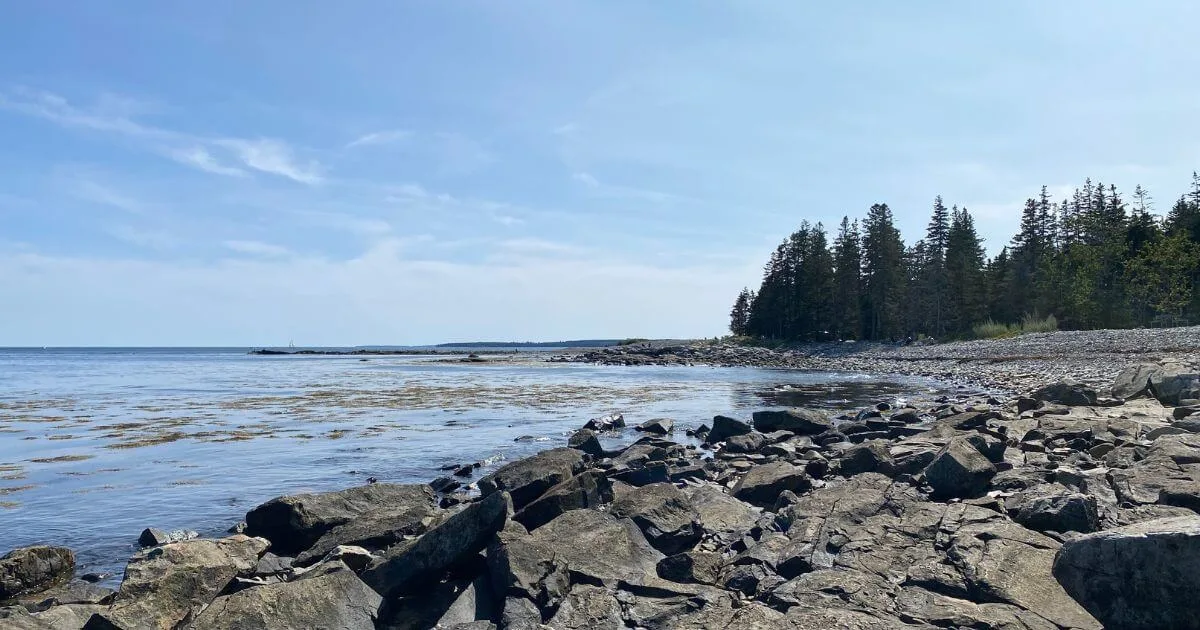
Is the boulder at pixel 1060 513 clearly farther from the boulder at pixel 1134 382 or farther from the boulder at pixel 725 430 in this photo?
the boulder at pixel 1134 382

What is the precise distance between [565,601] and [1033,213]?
108m

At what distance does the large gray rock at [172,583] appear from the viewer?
6117 millimetres

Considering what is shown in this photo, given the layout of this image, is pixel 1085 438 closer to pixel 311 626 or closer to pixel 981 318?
pixel 311 626

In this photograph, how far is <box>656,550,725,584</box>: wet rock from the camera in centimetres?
672

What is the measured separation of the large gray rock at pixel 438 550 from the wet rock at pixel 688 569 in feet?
6.36

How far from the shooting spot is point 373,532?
895 centimetres

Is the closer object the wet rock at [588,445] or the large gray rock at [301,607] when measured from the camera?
the large gray rock at [301,607]

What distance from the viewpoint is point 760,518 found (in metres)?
9.09

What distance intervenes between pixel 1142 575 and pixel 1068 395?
52.6 feet

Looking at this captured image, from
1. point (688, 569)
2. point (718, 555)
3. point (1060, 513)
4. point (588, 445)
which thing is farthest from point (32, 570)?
point (1060, 513)

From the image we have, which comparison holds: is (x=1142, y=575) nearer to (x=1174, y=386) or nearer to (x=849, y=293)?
(x=1174, y=386)

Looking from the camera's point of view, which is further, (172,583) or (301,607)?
(172,583)

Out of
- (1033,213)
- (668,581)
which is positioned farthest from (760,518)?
(1033,213)

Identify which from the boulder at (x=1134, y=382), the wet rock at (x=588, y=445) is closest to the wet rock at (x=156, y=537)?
the wet rock at (x=588, y=445)
